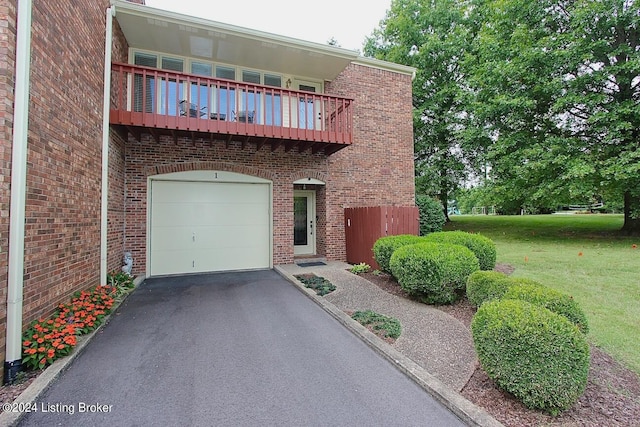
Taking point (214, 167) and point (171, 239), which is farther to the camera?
point (214, 167)

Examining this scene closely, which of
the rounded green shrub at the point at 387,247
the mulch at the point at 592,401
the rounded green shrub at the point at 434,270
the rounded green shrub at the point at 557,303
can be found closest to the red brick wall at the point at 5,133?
the mulch at the point at 592,401

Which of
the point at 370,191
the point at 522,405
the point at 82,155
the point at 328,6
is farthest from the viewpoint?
the point at 328,6

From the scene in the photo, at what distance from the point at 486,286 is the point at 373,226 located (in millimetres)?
3796

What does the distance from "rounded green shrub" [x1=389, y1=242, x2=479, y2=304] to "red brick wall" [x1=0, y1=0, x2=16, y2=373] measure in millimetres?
4793

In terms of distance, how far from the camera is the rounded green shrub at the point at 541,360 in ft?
7.39

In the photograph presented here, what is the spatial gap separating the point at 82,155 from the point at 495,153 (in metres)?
14.0

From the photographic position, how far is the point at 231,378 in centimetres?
290

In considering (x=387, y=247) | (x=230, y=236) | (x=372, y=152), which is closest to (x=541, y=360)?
(x=387, y=247)

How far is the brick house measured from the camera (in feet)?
10.5

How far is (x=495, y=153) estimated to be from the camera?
13070 millimetres

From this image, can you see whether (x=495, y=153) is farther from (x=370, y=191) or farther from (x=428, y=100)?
(x=370, y=191)

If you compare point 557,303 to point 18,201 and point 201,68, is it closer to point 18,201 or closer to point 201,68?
point 18,201

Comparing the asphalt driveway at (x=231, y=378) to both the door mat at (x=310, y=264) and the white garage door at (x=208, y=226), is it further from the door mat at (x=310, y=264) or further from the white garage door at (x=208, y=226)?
the door mat at (x=310, y=264)

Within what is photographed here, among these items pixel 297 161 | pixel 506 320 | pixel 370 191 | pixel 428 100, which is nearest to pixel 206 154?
pixel 297 161
